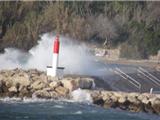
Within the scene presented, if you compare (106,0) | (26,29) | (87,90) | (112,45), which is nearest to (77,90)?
(87,90)

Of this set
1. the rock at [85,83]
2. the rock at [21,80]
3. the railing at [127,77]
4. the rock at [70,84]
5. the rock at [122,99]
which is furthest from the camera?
the railing at [127,77]

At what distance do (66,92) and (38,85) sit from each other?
4.13 ft

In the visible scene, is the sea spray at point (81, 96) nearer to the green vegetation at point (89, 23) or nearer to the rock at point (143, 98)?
the rock at point (143, 98)

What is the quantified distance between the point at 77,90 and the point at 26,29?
1984 cm

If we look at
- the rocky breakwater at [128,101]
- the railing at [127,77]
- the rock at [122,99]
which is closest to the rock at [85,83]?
the rocky breakwater at [128,101]

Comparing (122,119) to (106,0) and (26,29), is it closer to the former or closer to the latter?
(26,29)

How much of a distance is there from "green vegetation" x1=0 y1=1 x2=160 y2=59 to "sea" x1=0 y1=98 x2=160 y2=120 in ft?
51.3

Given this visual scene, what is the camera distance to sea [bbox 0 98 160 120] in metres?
25.0

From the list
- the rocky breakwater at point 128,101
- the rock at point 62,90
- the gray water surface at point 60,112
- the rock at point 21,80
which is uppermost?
the rock at point 21,80

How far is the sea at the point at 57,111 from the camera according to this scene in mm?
25047

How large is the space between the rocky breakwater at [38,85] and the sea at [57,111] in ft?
1.97

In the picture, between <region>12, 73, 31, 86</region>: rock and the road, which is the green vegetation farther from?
<region>12, 73, 31, 86</region>: rock

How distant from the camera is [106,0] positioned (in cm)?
5981

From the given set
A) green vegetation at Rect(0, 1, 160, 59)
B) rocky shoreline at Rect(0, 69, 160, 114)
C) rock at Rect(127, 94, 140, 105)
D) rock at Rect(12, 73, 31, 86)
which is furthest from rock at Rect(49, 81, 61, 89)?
green vegetation at Rect(0, 1, 160, 59)
